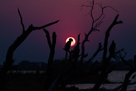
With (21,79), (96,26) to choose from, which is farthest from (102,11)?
(21,79)

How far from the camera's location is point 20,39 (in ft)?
9.68

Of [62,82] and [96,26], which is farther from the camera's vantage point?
[96,26]

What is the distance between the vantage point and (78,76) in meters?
2.67

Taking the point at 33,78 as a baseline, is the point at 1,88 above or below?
above

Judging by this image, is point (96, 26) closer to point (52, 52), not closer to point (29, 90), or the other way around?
point (52, 52)

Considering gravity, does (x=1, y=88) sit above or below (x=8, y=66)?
below

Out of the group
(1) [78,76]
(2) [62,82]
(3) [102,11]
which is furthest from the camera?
(3) [102,11]

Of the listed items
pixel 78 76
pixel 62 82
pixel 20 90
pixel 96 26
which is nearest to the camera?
pixel 78 76

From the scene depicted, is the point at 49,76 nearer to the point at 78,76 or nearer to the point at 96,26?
the point at 78,76

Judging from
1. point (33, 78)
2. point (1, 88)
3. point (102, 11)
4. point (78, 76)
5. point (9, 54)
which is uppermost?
point (102, 11)

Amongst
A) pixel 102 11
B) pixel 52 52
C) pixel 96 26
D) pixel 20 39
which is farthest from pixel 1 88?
pixel 102 11

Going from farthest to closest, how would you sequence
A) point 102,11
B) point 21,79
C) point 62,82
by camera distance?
point 21,79, point 102,11, point 62,82

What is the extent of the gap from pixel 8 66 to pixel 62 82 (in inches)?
29.7

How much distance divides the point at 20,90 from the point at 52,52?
63.9 ft
